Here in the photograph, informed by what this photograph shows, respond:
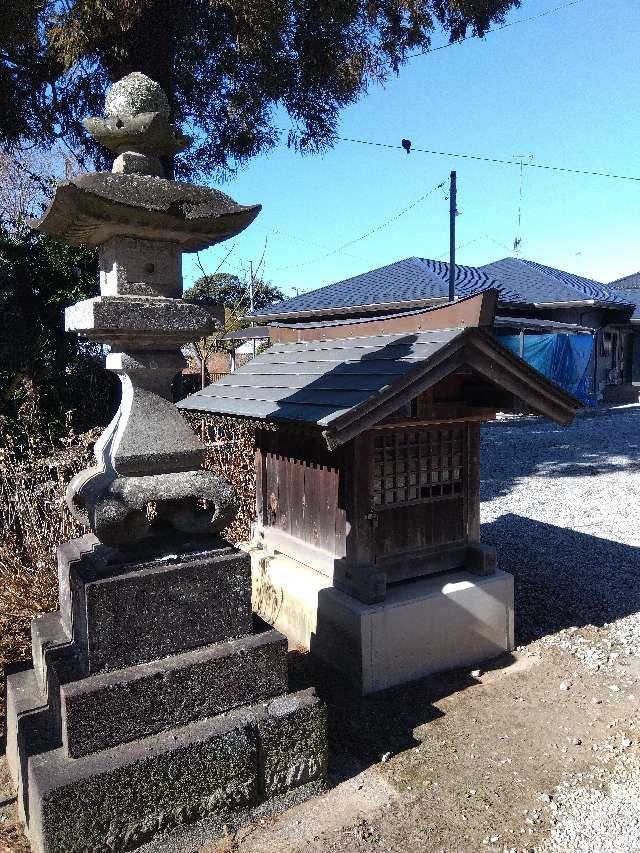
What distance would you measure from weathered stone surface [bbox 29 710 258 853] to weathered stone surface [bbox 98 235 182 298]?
221cm

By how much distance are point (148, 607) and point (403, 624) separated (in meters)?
2.12

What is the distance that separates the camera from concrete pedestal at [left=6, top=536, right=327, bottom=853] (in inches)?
105

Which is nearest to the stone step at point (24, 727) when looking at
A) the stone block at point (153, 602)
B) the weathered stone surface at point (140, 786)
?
the weathered stone surface at point (140, 786)

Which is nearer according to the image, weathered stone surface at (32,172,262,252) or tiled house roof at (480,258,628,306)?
weathered stone surface at (32,172,262,252)

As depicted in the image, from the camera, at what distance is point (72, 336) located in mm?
11016

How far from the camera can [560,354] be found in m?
18.1

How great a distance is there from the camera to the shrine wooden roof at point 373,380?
Answer: 3.83 m

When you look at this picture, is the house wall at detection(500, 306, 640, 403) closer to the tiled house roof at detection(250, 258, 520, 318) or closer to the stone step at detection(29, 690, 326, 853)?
the tiled house roof at detection(250, 258, 520, 318)

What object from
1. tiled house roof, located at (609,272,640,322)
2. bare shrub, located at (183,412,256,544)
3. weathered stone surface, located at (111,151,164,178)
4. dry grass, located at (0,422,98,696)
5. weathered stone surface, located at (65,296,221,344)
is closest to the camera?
weathered stone surface, located at (65,296,221,344)

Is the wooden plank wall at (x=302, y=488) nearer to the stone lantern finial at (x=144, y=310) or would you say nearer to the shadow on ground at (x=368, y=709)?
the shadow on ground at (x=368, y=709)

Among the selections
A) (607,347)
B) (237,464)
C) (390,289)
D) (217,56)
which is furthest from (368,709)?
(607,347)

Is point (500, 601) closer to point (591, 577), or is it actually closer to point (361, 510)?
point (361, 510)

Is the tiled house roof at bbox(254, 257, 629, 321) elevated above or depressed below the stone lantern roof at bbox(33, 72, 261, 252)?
above

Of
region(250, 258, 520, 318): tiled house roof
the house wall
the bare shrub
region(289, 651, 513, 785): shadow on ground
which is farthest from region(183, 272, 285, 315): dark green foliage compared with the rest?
region(289, 651, 513, 785): shadow on ground
